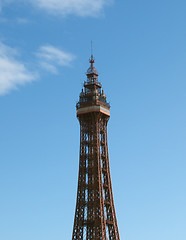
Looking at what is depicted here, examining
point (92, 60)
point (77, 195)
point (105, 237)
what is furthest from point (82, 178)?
point (92, 60)

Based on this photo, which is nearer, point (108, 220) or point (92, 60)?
point (108, 220)

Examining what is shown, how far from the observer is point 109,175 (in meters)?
162

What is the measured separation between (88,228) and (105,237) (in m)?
5.64

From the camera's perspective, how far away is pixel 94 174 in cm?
15875

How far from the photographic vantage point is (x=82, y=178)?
160 meters

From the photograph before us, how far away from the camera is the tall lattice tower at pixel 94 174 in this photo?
15588 centimetres

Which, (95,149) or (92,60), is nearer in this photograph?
(95,149)

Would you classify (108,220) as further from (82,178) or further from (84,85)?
(84,85)

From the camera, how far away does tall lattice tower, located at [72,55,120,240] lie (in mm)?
155875

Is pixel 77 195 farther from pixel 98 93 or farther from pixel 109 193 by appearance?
pixel 98 93

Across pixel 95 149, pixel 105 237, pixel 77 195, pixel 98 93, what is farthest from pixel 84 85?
pixel 105 237

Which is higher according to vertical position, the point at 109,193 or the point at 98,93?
the point at 98,93

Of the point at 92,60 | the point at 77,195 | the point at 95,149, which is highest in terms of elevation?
the point at 92,60

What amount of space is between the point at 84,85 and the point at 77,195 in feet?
101
